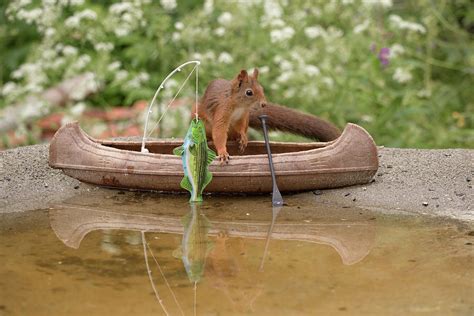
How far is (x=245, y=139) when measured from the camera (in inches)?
191

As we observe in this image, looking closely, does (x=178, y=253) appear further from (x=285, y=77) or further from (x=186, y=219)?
(x=285, y=77)

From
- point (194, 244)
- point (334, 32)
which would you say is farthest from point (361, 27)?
point (194, 244)

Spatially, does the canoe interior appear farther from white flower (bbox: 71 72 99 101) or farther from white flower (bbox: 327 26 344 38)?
white flower (bbox: 327 26 344 38)

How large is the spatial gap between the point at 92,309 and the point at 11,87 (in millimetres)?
4415

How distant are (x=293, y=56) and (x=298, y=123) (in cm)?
169

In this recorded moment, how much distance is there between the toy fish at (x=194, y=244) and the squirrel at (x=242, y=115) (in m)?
0.40

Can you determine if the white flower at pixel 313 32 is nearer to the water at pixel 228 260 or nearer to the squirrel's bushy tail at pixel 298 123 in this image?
the squirrel's bushy tail at pixel 298 123

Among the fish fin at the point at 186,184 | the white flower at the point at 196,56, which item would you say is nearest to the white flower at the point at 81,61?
the white flower at the point at 196,56

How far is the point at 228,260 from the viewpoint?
11.5 ft

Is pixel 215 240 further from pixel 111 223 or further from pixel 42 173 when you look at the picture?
pixel 42 173

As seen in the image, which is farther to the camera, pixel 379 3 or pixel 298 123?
pixel 379 3

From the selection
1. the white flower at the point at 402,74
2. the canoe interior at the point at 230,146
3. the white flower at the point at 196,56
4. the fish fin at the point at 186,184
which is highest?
the white flower at the point at 196,56

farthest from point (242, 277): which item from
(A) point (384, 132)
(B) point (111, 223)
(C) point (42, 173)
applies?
(A) point (384, 132)

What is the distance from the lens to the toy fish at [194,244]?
11.1 ft
